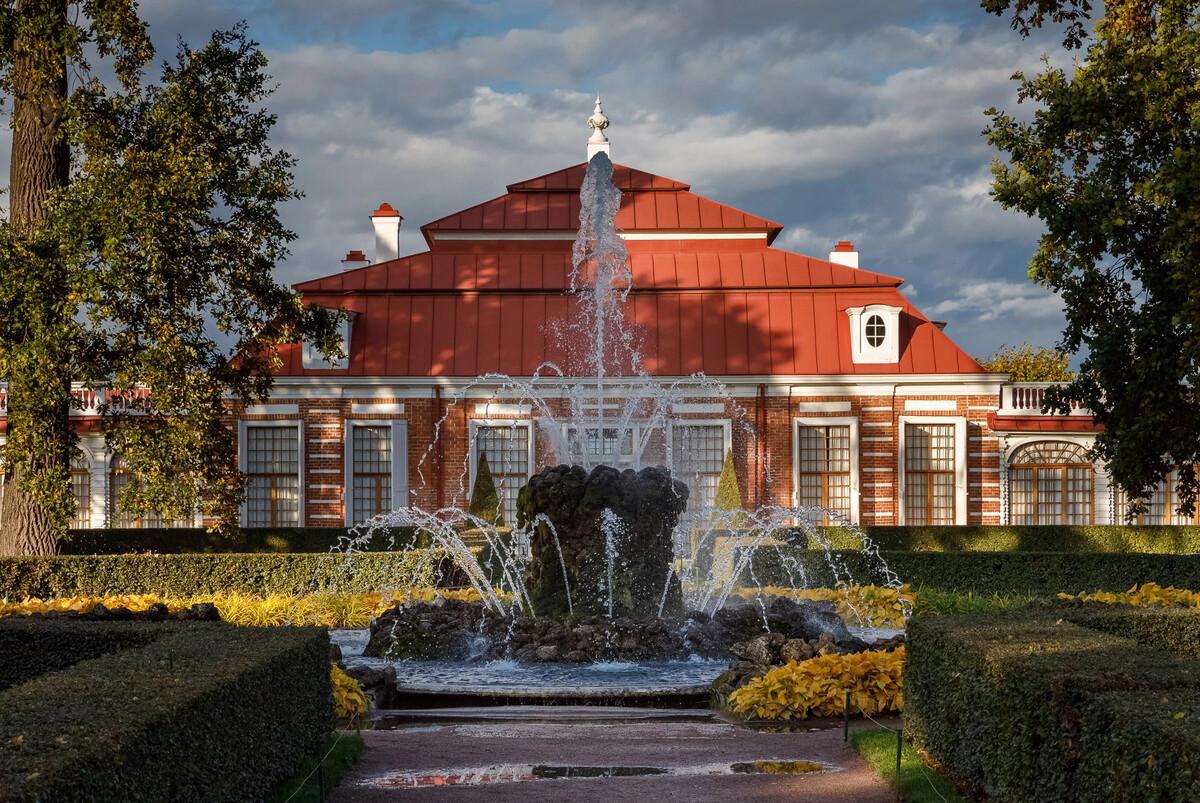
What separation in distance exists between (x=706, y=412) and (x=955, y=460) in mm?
5528

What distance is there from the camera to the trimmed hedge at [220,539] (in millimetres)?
20328

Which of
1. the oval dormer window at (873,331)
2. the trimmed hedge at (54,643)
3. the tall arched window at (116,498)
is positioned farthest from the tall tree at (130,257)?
the oval dormer window at (873,331)

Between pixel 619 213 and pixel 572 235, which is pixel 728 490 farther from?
pixel 619 213

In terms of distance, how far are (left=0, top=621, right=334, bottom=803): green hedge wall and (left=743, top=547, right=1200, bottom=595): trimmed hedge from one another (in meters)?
9.92

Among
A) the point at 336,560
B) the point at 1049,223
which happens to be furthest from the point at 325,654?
the point at 1049,223

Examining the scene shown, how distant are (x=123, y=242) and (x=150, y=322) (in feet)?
3.68

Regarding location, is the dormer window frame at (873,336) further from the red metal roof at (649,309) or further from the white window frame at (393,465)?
the white window frame at (393,465)

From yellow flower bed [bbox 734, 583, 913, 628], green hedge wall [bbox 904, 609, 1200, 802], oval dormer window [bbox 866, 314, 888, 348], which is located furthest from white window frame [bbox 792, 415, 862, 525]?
green hedge wall [bbox 904, 609, 1200, 802]

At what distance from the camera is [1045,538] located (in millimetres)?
21312

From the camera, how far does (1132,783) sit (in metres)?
4.46

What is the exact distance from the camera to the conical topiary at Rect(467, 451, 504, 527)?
22766 millimetres

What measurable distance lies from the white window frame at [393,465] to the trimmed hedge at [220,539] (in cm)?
471

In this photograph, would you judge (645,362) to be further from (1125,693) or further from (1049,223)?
(1125,693)

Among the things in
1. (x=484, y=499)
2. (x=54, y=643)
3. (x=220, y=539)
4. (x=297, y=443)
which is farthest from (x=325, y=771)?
(x=297, y=443)
